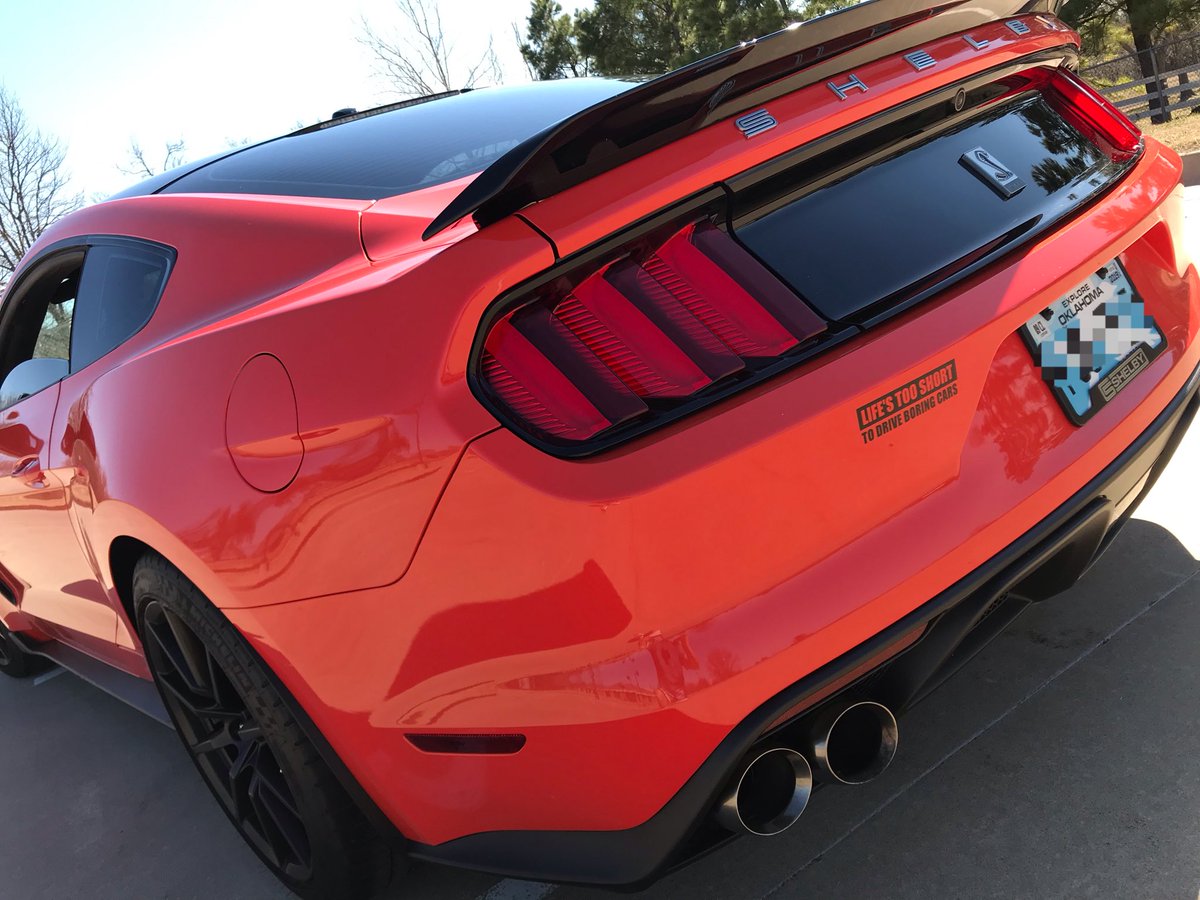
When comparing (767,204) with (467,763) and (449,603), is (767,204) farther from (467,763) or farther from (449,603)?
(467,763)

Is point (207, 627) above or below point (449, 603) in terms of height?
below

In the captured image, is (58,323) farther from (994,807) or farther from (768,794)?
(994,807)

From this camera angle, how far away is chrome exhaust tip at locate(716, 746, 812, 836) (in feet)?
5.49

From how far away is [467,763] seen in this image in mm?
1769

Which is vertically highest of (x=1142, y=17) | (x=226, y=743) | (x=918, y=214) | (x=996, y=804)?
(x=918, y=214)

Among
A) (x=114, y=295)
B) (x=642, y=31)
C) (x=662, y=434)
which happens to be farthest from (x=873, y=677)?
(x=642, y=31)

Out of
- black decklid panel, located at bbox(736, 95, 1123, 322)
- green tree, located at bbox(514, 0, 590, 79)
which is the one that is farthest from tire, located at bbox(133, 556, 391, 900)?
green tree, located at bbox(514, 0, 590, 79)

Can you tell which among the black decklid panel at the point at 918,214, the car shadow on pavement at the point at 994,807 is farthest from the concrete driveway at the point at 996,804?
the black decklid panel at the point at 918,214

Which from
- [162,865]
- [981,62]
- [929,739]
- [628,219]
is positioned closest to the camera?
[628,219]

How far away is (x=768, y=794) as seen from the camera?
5.72 feet

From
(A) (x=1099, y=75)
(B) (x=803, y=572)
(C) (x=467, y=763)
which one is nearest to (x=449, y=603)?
(C) (x=467, y=763)

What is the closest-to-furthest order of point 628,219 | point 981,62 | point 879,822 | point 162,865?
1. point 628,219
2. point 981,62
3. point 879,822
4. point 162,865

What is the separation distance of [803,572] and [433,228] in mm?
766

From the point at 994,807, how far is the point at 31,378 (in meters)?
2.70
